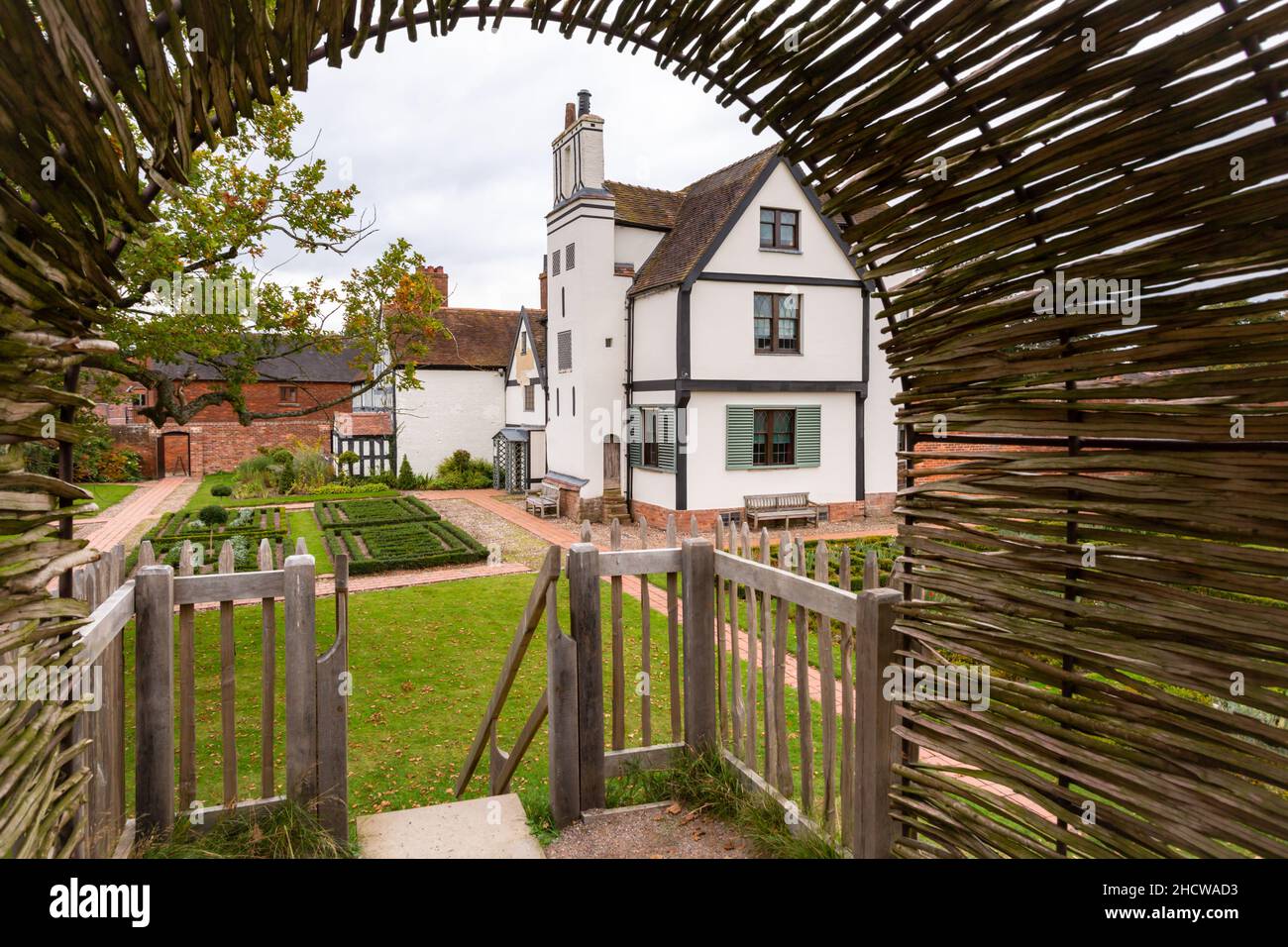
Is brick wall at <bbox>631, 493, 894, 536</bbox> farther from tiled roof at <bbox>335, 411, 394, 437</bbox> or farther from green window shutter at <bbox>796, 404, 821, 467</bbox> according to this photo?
tiled roof at <bbox>335, 411, 394, 437</bbox>

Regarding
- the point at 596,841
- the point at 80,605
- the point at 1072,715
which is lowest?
the point at 596,841

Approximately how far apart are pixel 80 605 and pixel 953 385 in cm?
244

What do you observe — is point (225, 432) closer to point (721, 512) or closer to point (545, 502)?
point (545, 502)

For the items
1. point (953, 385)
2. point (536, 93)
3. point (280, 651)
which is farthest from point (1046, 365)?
point (280, 651)

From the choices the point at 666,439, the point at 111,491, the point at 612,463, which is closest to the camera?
the point at 666,439

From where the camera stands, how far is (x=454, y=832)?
3.94 m

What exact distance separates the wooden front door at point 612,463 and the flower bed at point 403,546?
190 inches

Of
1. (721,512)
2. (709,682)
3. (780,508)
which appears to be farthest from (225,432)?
(709,682)

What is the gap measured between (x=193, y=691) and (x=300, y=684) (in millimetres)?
470

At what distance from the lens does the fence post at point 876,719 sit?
2.55m

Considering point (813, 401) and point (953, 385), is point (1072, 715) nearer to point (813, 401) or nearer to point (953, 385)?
point (953, 385)

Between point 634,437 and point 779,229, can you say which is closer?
point 779,229

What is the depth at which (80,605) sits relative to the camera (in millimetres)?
1929

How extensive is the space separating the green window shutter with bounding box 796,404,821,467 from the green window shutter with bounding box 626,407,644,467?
173 inches
